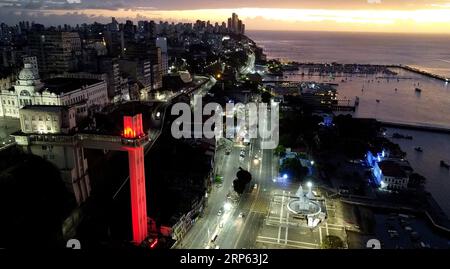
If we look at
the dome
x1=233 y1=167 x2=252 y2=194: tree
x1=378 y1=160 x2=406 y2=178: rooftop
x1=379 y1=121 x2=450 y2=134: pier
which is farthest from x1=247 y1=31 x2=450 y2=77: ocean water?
the dome

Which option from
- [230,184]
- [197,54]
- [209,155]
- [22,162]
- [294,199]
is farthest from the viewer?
[197,54]

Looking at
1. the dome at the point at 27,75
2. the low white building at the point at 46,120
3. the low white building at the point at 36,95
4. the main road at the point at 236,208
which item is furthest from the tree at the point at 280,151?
the dome at the point at 27,75

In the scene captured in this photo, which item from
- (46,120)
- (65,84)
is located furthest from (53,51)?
(46,120)

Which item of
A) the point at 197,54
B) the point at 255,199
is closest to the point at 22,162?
the point at 255,199

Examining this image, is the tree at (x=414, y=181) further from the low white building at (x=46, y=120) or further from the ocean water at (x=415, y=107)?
the low white building at (x=46, y=120)

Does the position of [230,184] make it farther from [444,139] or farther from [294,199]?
[444,139]
